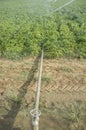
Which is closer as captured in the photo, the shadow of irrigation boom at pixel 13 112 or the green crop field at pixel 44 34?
the shadow of irrigation boom at pixel 13 112

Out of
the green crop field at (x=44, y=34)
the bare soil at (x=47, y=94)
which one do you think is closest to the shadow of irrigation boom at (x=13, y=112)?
the bare soil at (x=47, y=94)

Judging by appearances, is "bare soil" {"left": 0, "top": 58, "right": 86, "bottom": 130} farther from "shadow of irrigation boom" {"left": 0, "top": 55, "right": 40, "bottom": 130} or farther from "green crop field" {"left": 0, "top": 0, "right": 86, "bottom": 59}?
"green crop field" {"left": 0, "top": 0, "right": 86, "bottom": 59}

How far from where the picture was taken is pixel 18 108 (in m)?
6.71

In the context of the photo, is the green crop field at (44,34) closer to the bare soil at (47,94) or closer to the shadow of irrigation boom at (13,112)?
the bare soil at (47,94)

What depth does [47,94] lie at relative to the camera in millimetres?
7082

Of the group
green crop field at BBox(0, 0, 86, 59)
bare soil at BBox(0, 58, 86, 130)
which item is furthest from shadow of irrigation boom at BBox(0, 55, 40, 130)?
green crop field at BBox(0, 0, 86, 59)

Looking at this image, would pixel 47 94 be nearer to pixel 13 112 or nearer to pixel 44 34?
pixel 13 112

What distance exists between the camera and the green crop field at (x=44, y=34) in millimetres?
8852

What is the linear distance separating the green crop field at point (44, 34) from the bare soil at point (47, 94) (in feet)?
1.31

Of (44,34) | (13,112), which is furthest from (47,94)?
(44,34)

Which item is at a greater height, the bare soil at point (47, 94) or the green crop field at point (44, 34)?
the green crop field at point (44, 34)

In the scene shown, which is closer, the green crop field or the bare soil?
the bare soil

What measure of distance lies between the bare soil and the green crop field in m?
0.40

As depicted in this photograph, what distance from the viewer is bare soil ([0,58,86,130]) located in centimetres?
626
